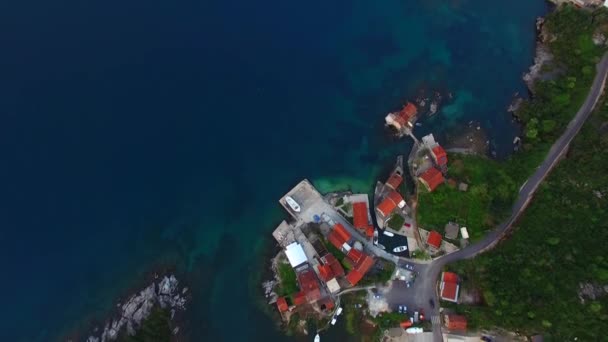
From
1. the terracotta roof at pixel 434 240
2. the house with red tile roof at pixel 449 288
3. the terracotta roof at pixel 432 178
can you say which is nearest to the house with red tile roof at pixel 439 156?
the terracotta roof at pixel 432 178

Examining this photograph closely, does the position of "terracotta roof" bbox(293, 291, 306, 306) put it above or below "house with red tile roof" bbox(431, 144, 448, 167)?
below

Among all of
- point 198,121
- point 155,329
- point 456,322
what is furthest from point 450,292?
point 198,121

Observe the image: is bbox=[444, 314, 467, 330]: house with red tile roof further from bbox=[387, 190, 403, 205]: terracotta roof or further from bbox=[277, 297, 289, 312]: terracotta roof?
bbox=[277, 297, 289, 312]: terracotta roof

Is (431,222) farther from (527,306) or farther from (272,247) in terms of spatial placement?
(272,247)

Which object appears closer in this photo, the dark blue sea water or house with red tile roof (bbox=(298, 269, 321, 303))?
house with red tile roof (bbox=(298, 269, 321, 303))

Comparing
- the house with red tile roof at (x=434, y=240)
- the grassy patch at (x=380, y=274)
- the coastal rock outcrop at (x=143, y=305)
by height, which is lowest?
the house with red tile roof at (x=434, y=240)

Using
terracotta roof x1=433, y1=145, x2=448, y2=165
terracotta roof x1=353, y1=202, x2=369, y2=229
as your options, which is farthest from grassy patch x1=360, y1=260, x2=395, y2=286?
terracotta roof x1=433, y1=145, x2=448, y2=165

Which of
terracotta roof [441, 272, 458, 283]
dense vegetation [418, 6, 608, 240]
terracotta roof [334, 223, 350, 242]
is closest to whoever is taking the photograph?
terracotta roof [441, 272, 458, 283]

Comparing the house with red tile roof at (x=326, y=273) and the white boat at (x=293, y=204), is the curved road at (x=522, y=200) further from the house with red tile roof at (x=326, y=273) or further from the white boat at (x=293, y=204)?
the white boat at (x=293, y=204)
